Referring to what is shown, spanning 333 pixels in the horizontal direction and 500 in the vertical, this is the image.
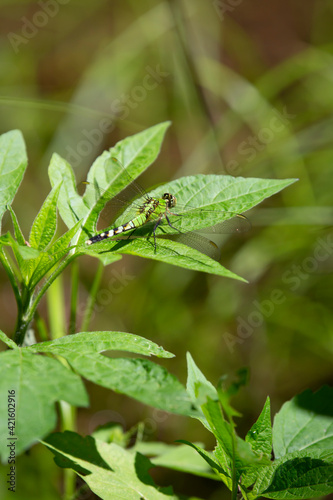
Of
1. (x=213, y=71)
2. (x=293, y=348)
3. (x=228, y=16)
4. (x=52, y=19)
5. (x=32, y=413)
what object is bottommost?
(x=293, y=348)

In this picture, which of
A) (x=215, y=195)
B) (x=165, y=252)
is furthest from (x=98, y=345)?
(x=215, y=195)

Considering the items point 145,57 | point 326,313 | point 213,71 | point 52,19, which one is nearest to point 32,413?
point 326,313

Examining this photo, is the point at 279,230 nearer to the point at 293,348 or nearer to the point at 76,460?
the point at 293,348

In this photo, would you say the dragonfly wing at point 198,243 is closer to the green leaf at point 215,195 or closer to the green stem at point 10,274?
the green leaf at point 215,195

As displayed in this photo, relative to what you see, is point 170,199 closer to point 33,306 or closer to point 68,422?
point 33,306

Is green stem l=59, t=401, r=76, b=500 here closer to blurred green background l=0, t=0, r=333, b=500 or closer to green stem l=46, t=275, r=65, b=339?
green stem l=46, t=275, r=65, b=339
